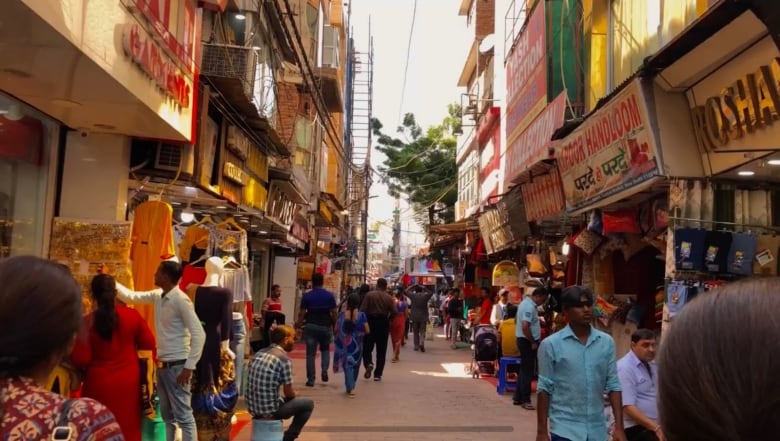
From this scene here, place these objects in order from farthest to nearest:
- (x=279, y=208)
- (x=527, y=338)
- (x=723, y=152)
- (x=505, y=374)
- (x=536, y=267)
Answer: (x=279, y=208), (x=536, y=267), (x=505, y=374), (x=527, y=338), (x=723, y=152)

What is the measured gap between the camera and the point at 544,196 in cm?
1244

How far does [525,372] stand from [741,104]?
5.84 m

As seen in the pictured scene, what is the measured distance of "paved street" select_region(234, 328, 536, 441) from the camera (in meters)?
8.73

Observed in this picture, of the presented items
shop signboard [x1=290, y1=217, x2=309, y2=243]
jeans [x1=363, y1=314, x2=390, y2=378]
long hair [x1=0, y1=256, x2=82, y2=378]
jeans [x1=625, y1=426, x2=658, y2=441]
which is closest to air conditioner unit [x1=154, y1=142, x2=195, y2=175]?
jeans [x1=363, y1=314, x2=390, y2=378]

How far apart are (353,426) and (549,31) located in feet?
24.0

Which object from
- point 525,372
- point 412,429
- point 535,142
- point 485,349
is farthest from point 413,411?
point 535,142

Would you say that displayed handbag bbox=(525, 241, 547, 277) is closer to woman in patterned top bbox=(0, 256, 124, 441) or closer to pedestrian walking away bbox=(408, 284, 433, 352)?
pedestrian walking away bbox=(408, 284, 433, 352)

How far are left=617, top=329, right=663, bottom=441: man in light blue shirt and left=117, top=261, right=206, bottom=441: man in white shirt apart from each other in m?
3.68

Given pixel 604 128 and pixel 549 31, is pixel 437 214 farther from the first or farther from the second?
pixel 604 128

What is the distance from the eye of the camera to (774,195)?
290 inches

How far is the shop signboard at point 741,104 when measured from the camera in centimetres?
593

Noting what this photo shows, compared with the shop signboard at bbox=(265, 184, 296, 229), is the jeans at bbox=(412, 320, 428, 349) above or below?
below

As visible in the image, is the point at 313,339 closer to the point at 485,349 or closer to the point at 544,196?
the point at 485,349

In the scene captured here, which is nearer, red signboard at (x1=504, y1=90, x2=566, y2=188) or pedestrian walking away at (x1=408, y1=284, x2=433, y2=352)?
red signboard at (x1=504, y1=90, x2=566, y2=188)
